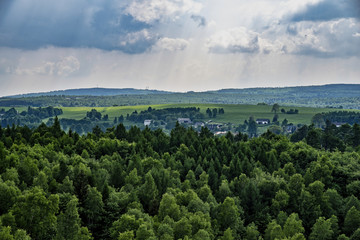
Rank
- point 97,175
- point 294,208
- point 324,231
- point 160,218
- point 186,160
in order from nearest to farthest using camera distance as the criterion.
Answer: point 160,218
point 324,231
point 97,175
point 294,208
point 186,160

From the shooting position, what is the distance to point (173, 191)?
109188 mm

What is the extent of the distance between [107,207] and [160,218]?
11890mm

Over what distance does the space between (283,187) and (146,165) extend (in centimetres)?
4038

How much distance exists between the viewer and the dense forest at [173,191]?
80750mm

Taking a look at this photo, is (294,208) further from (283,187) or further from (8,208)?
(8,208)

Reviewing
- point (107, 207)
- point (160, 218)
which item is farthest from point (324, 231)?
point (107, 207)

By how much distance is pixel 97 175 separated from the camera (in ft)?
368

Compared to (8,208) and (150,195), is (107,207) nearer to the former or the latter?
(150,195)

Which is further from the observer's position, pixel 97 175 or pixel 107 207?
pixel 97 175

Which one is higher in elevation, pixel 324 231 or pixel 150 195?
pixel 150 195

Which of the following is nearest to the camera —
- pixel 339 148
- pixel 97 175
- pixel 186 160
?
pixel 97 175

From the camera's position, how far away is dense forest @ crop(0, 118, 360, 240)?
80750mm

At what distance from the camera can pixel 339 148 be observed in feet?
638

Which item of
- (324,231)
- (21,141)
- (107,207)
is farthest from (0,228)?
(21,141)
